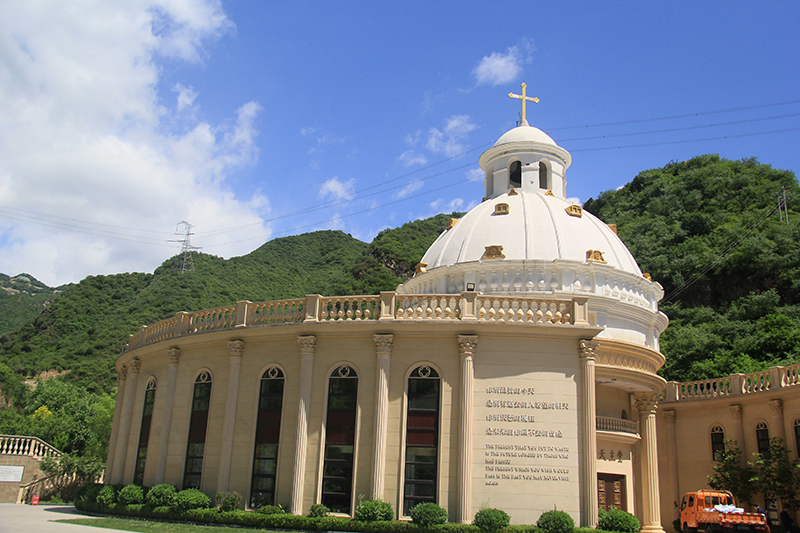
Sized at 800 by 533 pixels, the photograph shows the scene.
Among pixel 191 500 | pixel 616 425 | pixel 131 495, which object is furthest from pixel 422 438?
pixel 616 425

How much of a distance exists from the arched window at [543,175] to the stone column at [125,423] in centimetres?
2658

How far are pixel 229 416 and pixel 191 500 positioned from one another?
306 centimetres

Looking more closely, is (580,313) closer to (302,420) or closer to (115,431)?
(302,420)

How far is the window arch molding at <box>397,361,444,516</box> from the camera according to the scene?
2144 centimetres

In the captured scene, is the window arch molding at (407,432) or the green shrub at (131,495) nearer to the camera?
the window arch molding at (407,432)

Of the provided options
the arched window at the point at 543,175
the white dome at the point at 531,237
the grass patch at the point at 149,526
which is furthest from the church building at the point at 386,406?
the arched window at the point at 543,175

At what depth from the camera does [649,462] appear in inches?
1249

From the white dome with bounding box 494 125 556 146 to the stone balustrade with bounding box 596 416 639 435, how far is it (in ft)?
65.8

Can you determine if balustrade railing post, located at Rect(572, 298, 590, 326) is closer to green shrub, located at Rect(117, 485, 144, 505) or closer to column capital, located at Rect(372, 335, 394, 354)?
column capital, located at Rect(372, 335, 394, 354)

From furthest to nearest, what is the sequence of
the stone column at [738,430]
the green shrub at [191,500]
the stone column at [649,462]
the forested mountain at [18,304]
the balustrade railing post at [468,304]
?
the forested mountain at [18,304], the stone column at [738,430], the stone column at [649,462], the green shrub at [191,500], the balustrade railing post at [468,304]

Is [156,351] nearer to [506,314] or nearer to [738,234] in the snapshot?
[506,314]

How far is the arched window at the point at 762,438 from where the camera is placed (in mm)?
31500

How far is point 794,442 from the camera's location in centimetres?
2942

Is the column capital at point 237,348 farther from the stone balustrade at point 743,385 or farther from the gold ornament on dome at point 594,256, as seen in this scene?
the stone balustrade at point 743,385
